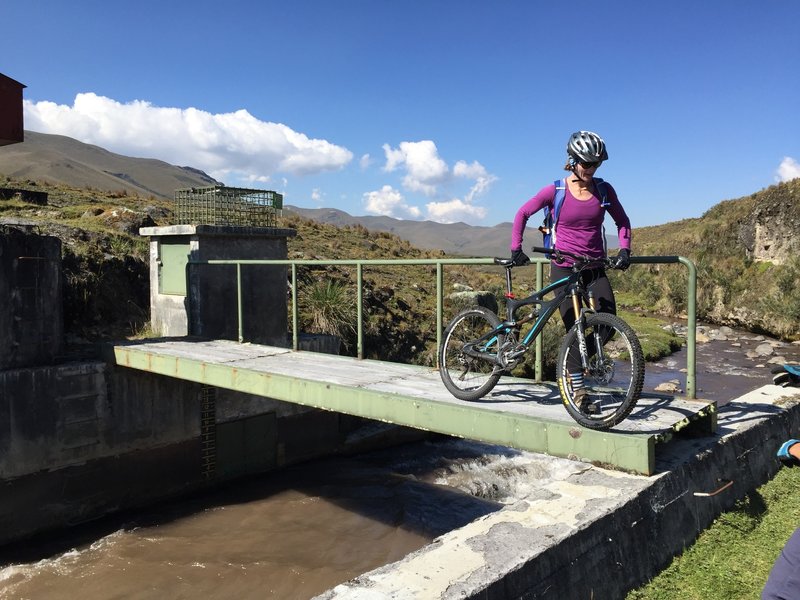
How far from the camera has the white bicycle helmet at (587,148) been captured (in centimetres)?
412

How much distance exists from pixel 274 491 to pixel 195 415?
5.75ft

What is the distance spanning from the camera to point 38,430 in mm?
7605

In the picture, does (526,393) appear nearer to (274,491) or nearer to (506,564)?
(506,564)

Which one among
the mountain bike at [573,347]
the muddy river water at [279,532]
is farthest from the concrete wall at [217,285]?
the mountain bike at [573,347]

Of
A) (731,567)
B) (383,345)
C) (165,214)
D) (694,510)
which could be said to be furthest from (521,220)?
(165,214)

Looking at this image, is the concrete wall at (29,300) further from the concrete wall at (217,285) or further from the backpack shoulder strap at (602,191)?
the backpack shoulder strap at (602,191)

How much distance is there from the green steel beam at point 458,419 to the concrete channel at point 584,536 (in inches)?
6.2

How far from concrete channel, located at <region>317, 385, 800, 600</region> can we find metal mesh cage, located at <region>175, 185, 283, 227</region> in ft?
25.7

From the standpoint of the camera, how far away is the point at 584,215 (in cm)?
429

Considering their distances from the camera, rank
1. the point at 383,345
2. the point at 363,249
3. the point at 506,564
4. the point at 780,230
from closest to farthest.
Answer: the point at 506,564, the point at 383,345, the point at 363,249, the point at 780,230

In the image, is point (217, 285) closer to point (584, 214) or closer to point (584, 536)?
point (584, 214)

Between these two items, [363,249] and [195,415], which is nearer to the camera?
[195,415]

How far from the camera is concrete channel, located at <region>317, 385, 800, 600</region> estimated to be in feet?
9.25

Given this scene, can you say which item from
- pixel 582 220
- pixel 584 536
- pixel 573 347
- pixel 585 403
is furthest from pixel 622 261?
pixel 584 536
